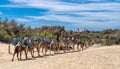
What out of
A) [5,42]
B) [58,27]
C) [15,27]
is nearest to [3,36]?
[5,42]

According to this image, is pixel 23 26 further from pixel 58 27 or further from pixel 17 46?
pixel 17 46

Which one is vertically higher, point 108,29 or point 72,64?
point 72,64

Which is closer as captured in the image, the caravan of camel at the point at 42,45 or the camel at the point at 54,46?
the caravan of camel at the point at 42,45

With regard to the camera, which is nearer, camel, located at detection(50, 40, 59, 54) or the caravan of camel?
the caravan of camel

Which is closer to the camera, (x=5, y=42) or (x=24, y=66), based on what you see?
(x=24, y=66)

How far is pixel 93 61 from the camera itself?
1989 cm

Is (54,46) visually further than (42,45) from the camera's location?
Yes

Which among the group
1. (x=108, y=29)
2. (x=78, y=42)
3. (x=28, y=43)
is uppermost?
(x=28, y=43)

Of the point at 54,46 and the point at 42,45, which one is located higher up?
the point at 42,45

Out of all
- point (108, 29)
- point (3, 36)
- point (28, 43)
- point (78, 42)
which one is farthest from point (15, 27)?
point (108, 29)

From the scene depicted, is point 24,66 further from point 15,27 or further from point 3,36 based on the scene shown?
point 15,27

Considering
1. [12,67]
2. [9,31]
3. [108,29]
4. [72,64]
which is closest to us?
[12,67]

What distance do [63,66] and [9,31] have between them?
3168 centimetres

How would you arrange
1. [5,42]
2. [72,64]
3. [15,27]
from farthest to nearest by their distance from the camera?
[15,27] → [5,42] → [72,64]
